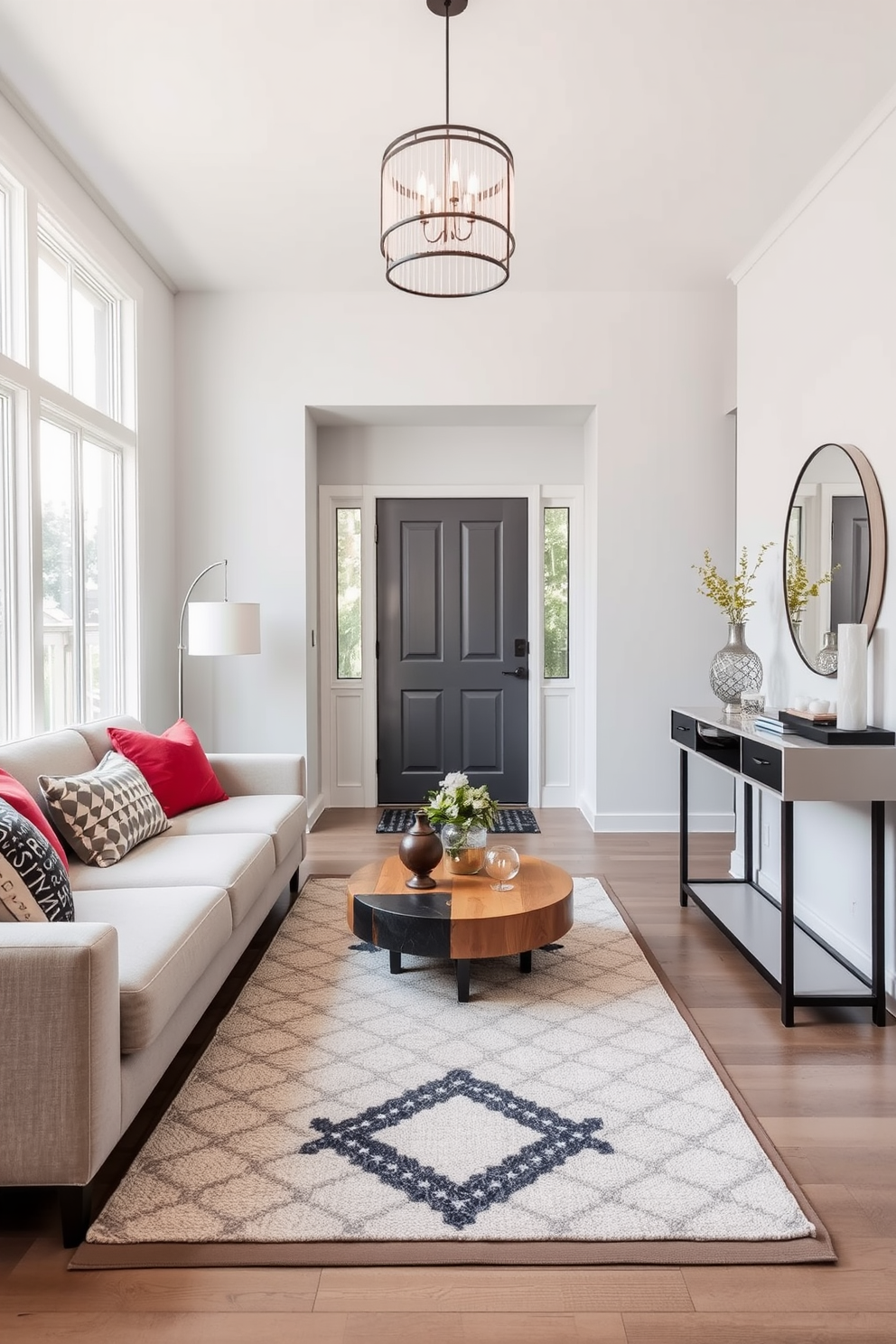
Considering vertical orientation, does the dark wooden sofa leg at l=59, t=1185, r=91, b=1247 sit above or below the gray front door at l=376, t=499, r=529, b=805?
below

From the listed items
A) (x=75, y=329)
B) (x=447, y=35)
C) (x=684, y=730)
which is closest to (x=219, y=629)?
(x=75, y=329)

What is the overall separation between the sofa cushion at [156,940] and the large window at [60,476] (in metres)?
1.07

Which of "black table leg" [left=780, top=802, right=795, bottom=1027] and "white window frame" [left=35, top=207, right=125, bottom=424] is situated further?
"white window frame" [left=35, top=207, right=125, bottom=424]

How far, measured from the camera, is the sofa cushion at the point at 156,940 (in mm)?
1888

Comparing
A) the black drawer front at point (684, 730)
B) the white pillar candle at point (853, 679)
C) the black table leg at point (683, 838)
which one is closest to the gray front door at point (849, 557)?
the white pillar candle at point (853, 679)

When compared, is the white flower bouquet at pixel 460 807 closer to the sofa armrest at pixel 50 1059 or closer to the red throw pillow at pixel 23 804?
the red throw pillow at pixel 23 804

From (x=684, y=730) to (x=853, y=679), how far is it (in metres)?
1.03

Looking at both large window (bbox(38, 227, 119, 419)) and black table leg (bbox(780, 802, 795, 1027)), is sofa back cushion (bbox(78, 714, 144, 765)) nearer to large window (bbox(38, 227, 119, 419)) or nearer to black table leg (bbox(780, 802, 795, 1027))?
large window (bbox(38, 227, 119, 419))

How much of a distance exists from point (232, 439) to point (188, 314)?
74cm

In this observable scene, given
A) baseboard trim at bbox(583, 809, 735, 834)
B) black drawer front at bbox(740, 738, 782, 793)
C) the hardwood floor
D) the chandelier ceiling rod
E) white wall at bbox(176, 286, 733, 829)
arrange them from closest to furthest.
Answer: the hardwood floor → the chandelier ceiling rod → black drawer front at bbox(740, 738, 782, 793) → white wall at bbox(176, 286, 733, 829) → baseboard trim at bbox(583, 809, 735, 834)

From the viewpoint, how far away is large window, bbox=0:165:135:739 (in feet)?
10.4

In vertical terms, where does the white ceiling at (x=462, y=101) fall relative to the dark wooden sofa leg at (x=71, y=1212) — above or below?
above

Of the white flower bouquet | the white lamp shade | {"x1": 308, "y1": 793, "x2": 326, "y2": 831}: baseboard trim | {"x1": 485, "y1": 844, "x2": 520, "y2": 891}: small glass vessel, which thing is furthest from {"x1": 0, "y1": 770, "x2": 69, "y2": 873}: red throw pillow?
{"x1": 308, "y1": 793, "x2": 326, "y2": 831}: baseboard trim

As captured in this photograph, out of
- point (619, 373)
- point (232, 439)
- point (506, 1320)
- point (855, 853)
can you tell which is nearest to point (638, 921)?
point (855, 853)
